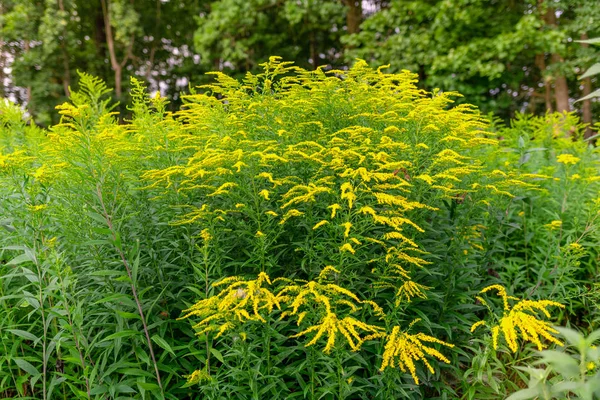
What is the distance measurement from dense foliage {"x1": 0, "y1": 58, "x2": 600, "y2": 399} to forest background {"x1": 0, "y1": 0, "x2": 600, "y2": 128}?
7.51 metres

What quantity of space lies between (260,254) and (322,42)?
15973mm

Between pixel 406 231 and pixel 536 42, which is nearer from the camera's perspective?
pixel 406 231

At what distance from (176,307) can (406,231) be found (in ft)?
4.08

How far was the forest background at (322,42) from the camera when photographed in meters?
9.62

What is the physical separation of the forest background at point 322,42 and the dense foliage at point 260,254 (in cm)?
751

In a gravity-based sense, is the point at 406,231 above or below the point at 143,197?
below

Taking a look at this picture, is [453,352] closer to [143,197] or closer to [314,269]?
[314,269]

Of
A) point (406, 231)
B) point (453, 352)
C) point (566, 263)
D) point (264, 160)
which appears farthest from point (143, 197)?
point (566, 263)

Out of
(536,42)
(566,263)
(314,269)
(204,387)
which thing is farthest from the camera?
(536,42)

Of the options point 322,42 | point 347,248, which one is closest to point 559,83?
point 322,42

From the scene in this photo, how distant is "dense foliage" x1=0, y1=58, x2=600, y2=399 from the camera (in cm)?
191

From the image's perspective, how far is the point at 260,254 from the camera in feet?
6.74

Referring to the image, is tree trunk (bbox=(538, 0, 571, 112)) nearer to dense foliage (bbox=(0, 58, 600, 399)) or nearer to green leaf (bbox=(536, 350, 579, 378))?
dense foliage (bbox=(0, 58, 600, 399))

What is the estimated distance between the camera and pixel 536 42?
29.9ft
